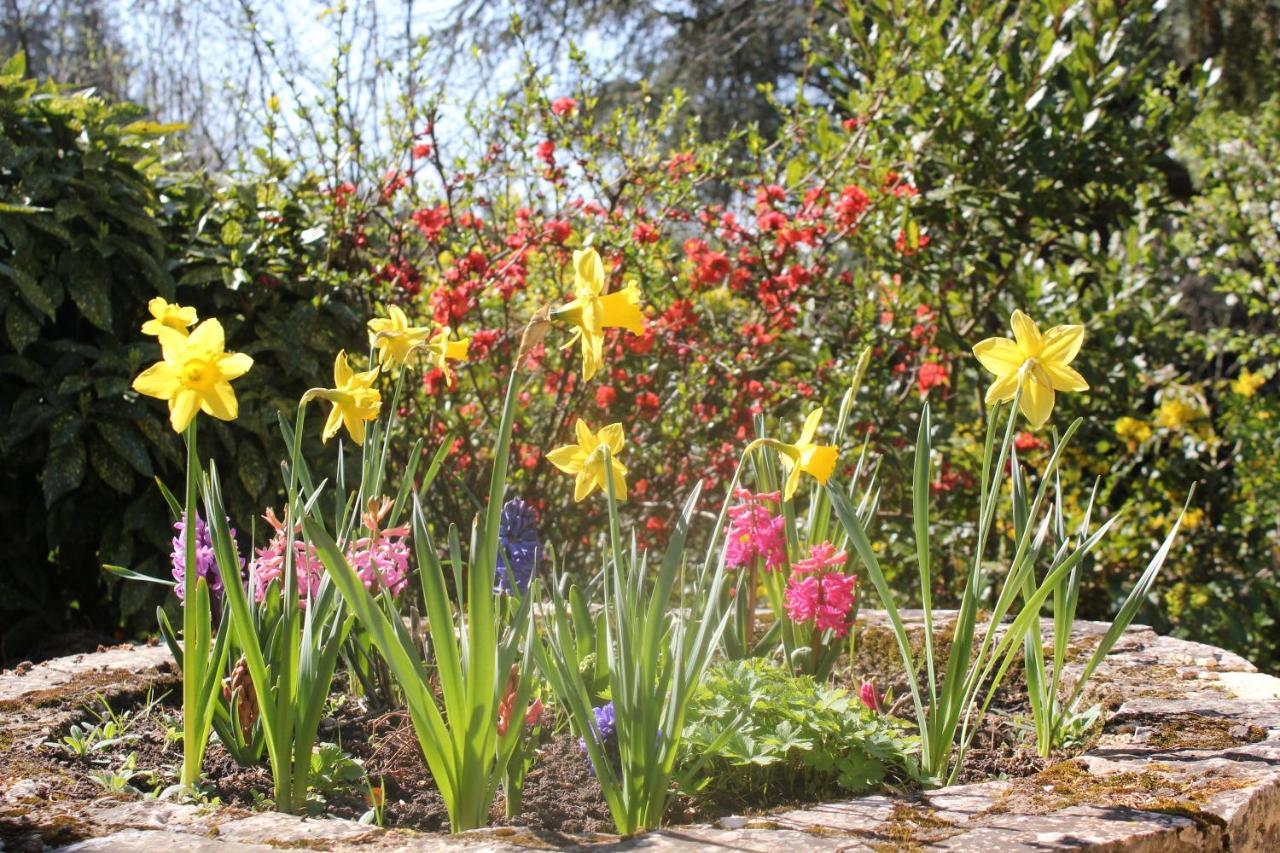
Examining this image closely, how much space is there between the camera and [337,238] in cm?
358

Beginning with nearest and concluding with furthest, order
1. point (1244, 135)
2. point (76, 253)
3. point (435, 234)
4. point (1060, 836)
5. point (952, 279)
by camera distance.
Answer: point (1060, 836)
point (76, 253)
point (435, 234)
point (952, 279)
point (1244, 135)

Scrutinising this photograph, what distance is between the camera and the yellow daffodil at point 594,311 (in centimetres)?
145

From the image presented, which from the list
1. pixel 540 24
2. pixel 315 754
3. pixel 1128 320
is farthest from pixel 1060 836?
pixel 540 24

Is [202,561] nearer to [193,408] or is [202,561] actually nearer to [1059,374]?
[193,408]

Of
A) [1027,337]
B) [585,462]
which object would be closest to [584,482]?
[585,462]

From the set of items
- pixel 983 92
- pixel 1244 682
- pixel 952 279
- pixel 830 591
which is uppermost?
pixel 983 92

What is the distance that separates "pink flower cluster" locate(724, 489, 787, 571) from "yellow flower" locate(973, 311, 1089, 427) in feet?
1.68

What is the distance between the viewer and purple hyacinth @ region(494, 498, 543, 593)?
6.88 feet

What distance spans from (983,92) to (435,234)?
6.11 ft

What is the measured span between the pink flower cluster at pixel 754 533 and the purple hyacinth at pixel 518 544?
37 centimetres

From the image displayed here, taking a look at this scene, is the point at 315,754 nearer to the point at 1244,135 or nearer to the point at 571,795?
the point at 571,795

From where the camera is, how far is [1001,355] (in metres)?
1.61

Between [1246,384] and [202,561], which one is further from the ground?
[1246,384]

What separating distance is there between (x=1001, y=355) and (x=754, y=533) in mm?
601
